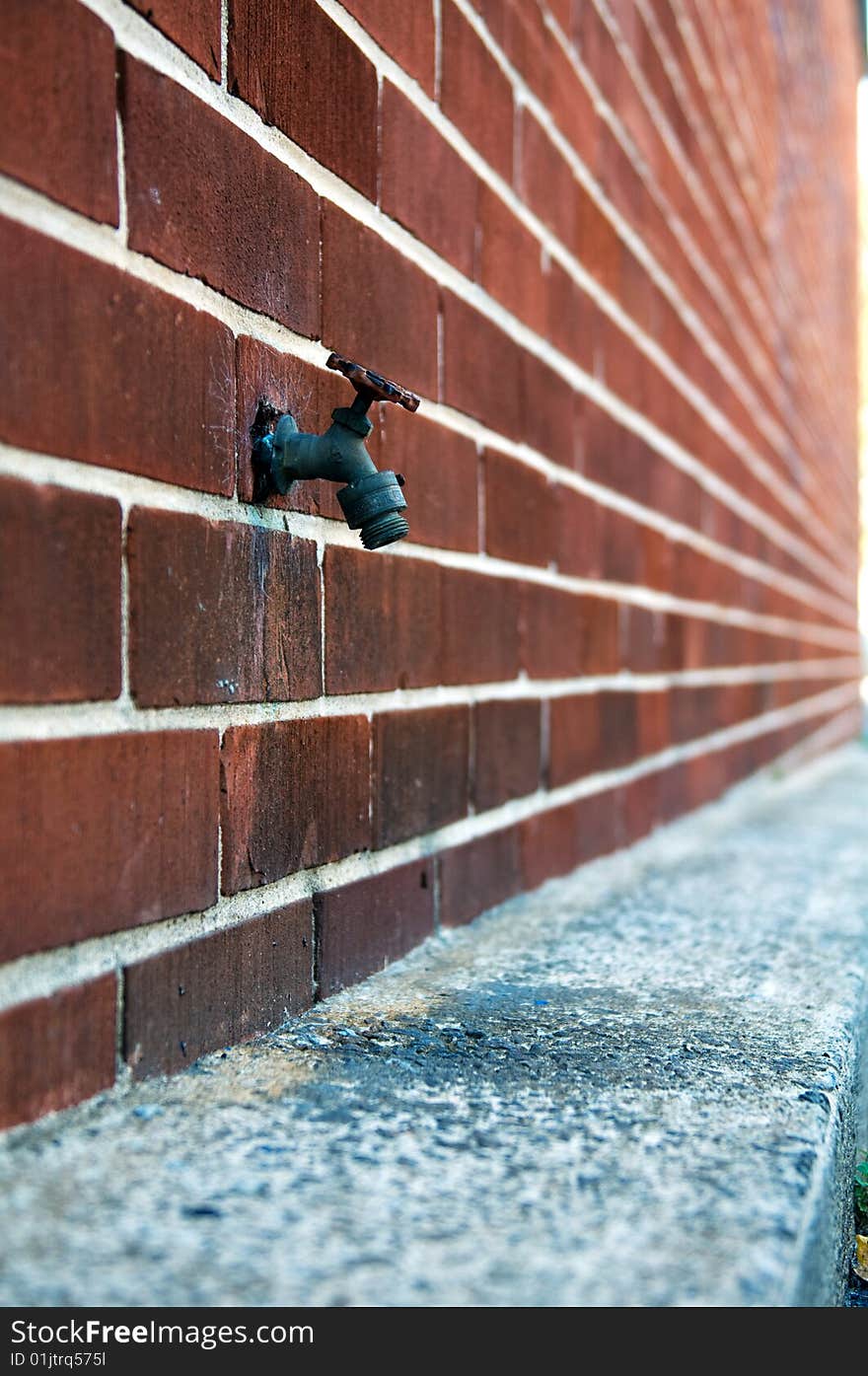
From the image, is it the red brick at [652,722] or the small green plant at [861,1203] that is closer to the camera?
the small green plant at [861,1203]

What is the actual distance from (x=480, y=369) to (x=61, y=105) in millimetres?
885

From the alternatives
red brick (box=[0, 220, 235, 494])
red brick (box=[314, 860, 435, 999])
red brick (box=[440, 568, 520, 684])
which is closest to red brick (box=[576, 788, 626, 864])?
red brick (box=[440, 568, 520, 684])

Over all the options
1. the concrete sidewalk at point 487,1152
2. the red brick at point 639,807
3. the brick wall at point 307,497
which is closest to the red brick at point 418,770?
the brick wall at point 307,497

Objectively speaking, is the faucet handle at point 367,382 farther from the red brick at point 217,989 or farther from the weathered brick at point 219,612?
the red brick at point 217,989

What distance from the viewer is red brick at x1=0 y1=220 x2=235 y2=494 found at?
89cm

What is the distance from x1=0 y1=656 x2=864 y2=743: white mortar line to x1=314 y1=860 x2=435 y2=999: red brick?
19cm

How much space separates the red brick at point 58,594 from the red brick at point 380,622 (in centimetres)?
39

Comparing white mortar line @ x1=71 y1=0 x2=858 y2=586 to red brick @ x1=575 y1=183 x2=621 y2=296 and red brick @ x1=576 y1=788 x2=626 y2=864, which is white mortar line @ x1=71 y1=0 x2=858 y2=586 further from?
red brick @ x1=576 y1=788 x2=626 y2=864

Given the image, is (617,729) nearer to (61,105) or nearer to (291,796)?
(291,796)

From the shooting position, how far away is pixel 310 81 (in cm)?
127

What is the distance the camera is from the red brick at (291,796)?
117 cm
